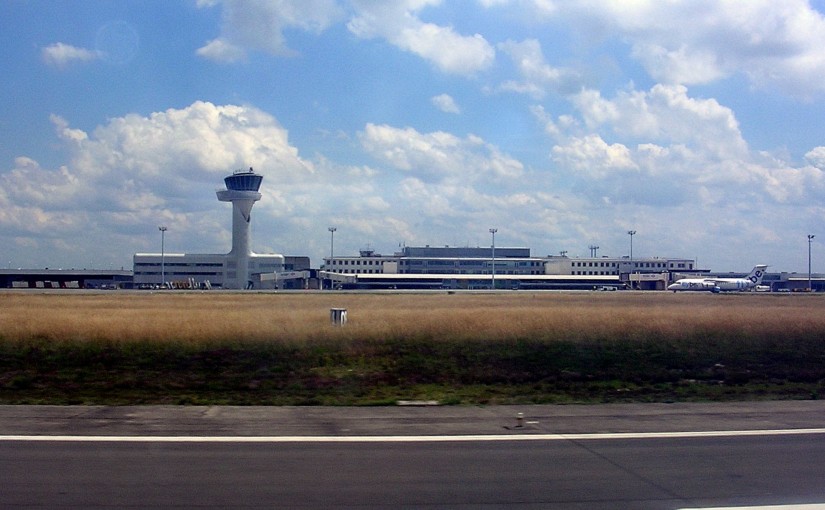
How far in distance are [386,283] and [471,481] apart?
12374 centimetres

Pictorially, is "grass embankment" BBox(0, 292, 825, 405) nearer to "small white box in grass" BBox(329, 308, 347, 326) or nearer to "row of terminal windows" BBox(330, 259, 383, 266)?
"small white box in grass" BBox(329, 308, 347, 326)

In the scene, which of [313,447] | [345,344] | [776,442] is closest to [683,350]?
[345,344]

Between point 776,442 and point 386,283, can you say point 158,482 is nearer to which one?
point 776,442

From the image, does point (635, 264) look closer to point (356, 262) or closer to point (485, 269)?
point (485, 269)

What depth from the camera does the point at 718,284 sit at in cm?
11219

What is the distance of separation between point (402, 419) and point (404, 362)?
8141 mm

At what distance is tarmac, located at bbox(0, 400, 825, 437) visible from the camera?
1282 centimetres

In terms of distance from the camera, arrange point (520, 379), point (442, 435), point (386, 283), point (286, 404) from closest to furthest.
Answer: point (442, 435) < point (286, 404) < point (520, 379) < point (386, 283)

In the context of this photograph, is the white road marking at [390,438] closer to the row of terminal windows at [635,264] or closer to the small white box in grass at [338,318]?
the small white box in grass at [338,318]

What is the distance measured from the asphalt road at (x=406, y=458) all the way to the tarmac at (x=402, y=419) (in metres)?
0.04

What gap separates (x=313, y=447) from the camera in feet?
37.8

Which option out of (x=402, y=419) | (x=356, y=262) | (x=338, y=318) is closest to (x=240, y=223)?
(x=356, y=262)

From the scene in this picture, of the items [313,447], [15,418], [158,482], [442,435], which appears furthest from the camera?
[15,418]

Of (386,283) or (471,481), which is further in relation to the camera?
(386,283)
